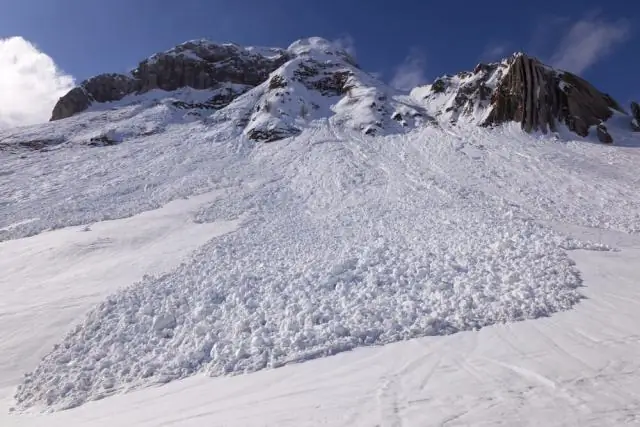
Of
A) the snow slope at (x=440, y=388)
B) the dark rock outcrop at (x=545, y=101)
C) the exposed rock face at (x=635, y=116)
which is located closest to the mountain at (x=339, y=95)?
the dark rock outcrop at (x=545, y=101)

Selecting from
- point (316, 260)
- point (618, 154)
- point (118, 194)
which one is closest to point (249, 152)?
point (118, 194)

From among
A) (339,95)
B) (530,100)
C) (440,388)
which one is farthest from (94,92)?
(440,388)

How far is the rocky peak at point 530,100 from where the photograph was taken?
40.0 metres

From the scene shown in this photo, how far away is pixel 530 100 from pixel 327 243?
33.8 metres

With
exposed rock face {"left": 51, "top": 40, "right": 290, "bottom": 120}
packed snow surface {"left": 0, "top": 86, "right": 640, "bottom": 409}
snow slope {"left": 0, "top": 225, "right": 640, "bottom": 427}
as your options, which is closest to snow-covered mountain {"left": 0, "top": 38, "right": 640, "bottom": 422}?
packed snow surface {"left": 0, "top": 86, "right": 640, "bottom": 409}

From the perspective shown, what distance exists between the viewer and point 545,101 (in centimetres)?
4112

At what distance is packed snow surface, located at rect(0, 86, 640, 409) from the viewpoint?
10191mm

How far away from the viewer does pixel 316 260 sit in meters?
15.6

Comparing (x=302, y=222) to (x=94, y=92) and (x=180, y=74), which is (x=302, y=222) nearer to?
(x=180, y=74)

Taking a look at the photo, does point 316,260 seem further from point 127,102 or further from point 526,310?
point 127,102

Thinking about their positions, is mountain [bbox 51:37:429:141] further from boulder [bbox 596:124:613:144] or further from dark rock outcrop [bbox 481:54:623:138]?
boulder [bbox 596:124:613:144]

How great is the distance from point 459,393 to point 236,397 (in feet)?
14.2

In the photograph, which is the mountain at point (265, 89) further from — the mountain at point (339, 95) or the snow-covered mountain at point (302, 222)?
the snow-covered mountain at point (302, 222)

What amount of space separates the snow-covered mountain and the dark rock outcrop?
242 mm
